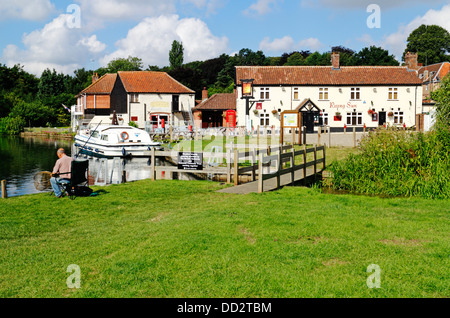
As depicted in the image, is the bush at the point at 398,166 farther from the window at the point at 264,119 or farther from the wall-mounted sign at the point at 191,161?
the window at the point at 264,119

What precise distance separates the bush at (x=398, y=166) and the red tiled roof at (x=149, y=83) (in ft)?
147

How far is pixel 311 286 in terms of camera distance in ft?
17.5

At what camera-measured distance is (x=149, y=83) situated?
59562 millimetres

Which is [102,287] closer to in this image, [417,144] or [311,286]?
[311,286]

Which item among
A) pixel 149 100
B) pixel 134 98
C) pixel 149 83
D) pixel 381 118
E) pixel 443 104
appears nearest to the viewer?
pixel 443 104

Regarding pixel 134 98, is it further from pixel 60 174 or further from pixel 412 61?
pixel 60 174

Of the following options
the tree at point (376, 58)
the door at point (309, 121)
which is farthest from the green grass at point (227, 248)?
the tree at point (376, 58)

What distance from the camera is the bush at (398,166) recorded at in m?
13.7

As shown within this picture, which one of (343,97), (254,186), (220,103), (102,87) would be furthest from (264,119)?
(254,186)

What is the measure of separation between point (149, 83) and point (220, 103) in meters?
10.6

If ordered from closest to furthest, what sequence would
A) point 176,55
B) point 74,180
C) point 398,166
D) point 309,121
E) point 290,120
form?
1. point 74,180
2. point 398,166
3. point 290,120
4. point 309,121
5. point 176,55

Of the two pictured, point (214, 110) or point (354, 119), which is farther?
point (214, 110)
